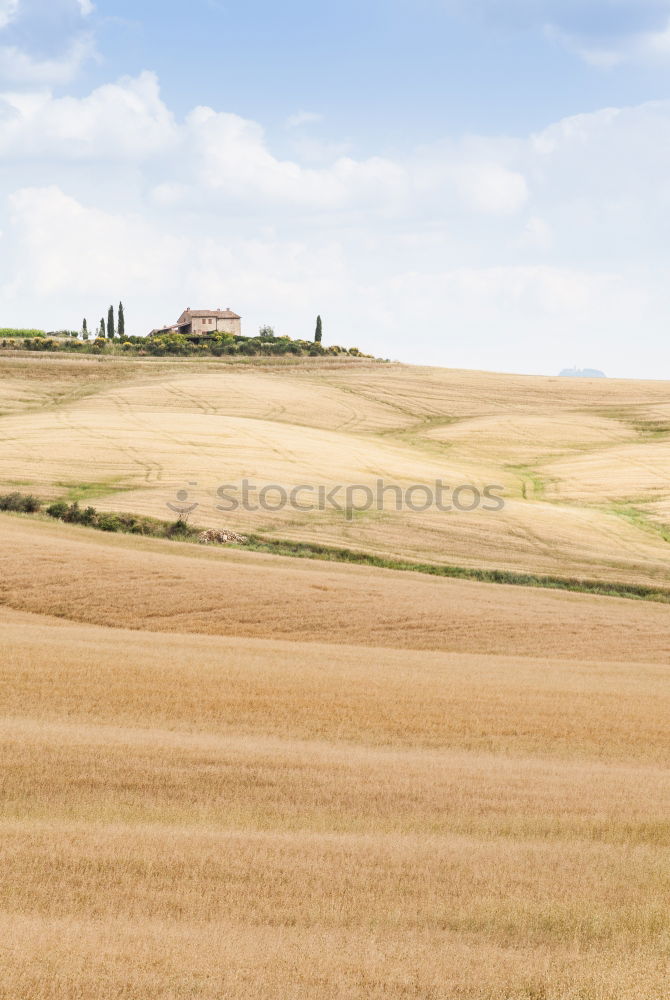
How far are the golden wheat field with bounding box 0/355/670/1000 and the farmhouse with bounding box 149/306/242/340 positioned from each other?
3164 inches

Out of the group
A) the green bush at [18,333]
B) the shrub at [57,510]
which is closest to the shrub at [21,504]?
the shrub at [57,510]

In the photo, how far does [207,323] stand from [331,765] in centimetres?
10453

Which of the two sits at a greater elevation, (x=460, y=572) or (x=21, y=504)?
(x=21, y=504)

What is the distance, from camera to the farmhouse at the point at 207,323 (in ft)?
366

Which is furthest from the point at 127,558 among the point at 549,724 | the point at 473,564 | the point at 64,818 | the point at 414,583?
the point at 64,818

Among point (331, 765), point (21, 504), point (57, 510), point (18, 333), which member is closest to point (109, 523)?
point (57, 510)

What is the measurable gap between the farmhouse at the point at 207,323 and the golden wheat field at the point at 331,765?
80362 millimetres

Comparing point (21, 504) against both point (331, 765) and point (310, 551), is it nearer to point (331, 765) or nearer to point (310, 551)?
point (310, 551)

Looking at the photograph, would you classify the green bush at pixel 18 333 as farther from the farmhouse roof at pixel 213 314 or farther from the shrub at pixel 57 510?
the shrub at pixel 57 510

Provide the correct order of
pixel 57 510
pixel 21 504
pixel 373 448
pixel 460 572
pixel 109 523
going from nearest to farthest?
pixel 460 572, pixel 109 523, pixel 57 510, pixel 21 504, pixel 373 448

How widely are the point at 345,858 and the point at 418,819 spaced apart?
1358mm

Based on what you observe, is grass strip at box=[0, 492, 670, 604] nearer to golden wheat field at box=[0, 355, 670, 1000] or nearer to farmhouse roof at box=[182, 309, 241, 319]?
golden wheat field at box=[0, 355, 670, 1000]

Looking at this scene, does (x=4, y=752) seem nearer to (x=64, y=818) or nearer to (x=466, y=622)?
(x=64, y=818)

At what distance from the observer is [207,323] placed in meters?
112
